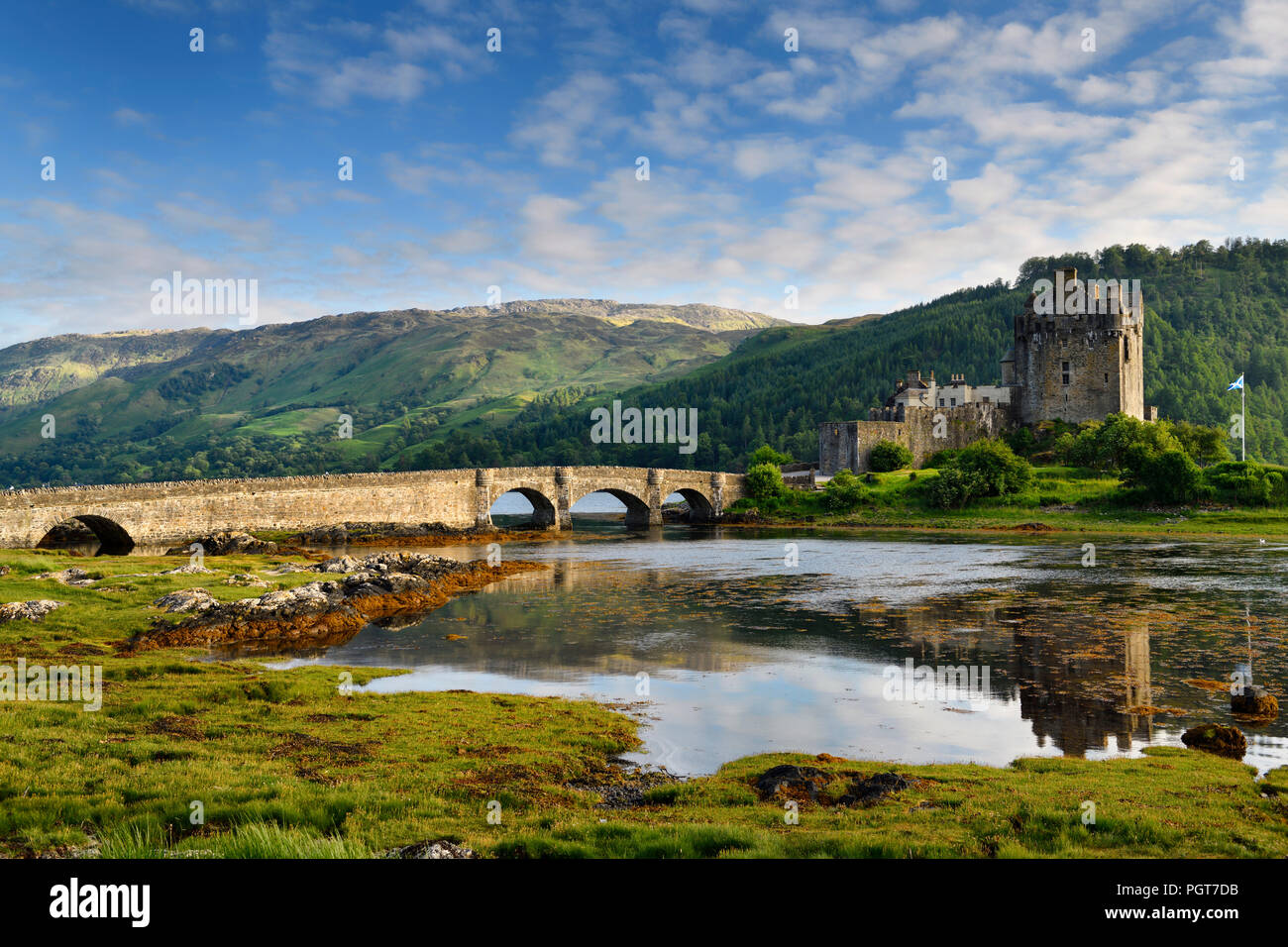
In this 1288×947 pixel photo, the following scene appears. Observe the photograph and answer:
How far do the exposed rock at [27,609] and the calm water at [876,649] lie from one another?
8659mm

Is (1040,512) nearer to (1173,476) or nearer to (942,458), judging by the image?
(1173,476)

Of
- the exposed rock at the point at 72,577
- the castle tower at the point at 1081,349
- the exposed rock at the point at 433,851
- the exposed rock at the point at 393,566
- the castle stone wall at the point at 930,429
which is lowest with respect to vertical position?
the exposed rock at the point at 393,566

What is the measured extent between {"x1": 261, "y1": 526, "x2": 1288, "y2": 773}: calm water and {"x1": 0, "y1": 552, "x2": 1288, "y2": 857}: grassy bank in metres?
2.07

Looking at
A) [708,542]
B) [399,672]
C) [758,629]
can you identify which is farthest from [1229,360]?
[399,672]

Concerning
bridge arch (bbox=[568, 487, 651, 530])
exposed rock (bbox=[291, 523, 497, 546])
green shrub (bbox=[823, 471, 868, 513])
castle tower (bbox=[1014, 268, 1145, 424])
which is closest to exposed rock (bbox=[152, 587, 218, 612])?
exposed rock (bbox=[291, 523, 497, 546])

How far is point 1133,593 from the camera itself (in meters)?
36.9

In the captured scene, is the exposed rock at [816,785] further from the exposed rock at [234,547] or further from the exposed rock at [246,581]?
the exposed rock at [234,547]

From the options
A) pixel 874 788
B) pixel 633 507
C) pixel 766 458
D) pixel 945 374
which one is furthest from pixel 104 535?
pixel 945 374

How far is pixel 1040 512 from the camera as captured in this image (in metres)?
79.4

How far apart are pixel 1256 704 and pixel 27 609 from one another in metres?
33.1

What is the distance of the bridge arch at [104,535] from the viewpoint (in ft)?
189

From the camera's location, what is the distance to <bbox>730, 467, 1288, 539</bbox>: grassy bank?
6975 centimetres

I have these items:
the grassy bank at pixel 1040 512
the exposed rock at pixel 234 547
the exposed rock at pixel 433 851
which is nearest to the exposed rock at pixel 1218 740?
the exposed rock at pixel 433 851

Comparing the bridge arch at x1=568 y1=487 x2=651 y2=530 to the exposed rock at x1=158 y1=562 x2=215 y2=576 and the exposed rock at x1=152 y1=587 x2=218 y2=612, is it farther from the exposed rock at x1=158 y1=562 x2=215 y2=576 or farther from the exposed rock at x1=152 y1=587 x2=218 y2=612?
the exposed rock at x1=152 y1=587 x2=218 y2=612
